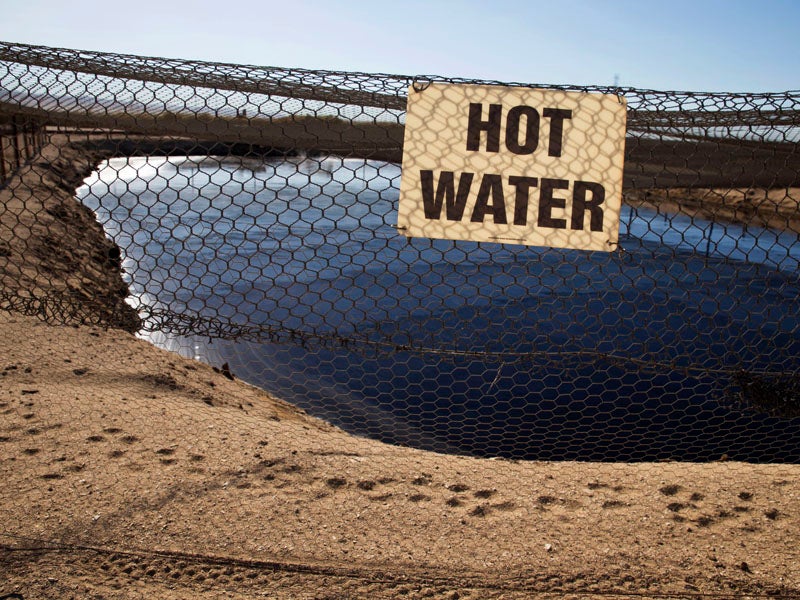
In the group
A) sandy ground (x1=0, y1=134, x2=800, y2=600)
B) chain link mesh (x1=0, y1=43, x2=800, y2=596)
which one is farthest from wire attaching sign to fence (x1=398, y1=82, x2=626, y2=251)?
sandy ground (x1=0, y1=134, x2=800, y2=600)

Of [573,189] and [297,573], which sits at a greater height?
[573,189]

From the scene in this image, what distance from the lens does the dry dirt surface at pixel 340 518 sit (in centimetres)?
247

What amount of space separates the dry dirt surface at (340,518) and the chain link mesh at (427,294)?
20 centimetres

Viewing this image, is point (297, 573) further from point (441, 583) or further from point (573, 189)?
point (573, 189)

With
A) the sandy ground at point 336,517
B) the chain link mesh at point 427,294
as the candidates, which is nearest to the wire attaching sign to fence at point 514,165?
the chain link mesh at point 427,294

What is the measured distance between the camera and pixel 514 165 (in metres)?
2.90

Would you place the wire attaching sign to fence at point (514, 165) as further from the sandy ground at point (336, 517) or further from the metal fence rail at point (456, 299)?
the sandy ground at point (336, 517)

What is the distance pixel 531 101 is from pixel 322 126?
108cm

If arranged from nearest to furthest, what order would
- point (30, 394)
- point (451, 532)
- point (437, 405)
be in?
point (451, 532)
point (30, 394)
point (437, 405)

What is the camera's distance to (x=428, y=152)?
2941 mm

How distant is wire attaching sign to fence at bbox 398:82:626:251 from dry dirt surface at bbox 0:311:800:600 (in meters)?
1.17

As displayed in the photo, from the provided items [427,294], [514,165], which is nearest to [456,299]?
[427,294]

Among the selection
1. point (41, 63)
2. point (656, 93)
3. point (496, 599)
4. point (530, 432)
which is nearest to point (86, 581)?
point (496, 599)

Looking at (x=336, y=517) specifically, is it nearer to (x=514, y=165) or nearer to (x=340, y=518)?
(x=340, y=518)
